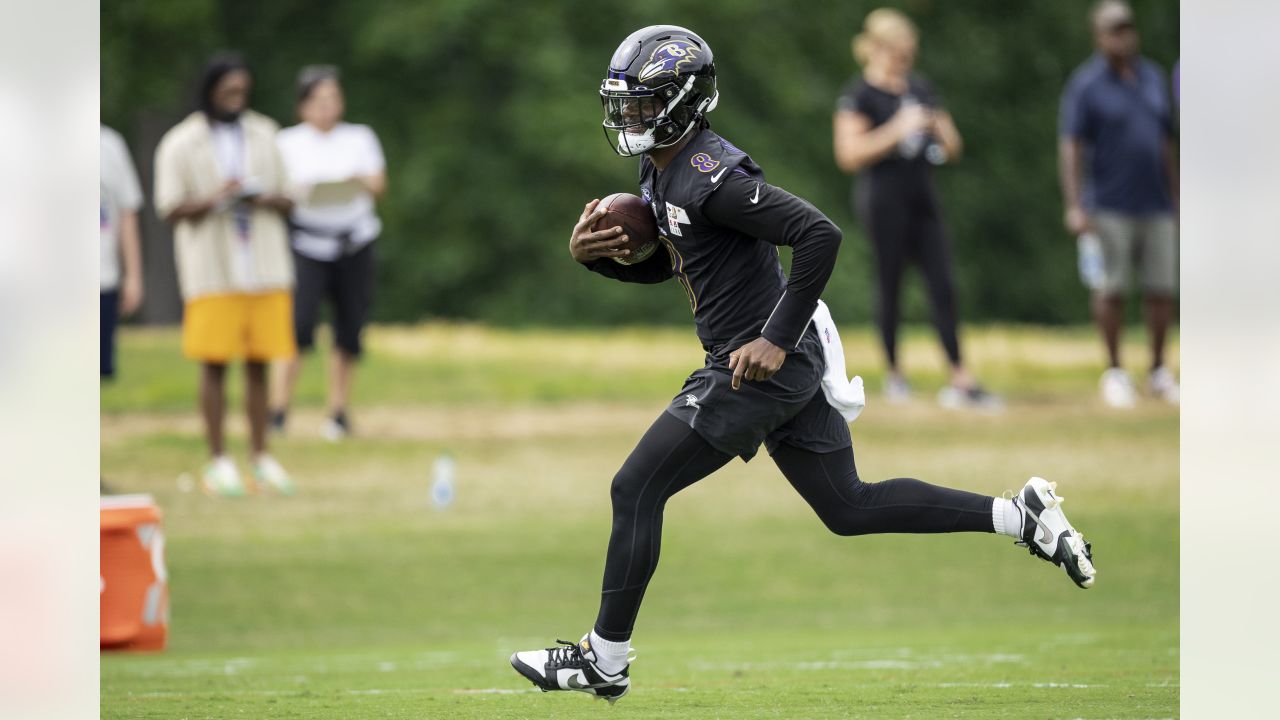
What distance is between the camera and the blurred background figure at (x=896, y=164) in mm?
13328

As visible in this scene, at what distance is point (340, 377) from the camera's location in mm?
13883

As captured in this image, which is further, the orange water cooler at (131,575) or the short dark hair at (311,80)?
the short dark hair at (311,80)

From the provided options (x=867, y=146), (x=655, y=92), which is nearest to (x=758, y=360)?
(x=655, y=92)

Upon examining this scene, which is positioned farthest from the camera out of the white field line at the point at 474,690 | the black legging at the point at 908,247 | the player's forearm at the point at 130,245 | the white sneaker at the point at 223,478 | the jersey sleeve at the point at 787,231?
the black legging at the point at 908,247

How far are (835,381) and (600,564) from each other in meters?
6.06

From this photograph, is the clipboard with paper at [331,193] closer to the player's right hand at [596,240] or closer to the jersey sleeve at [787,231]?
the player's right hand at [596,240]

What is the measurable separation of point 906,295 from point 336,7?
1157 centimetres

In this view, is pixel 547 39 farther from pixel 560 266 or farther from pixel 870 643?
pixel 870 643

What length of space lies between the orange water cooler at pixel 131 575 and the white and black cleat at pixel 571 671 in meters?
3.31

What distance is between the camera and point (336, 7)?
1182 inches

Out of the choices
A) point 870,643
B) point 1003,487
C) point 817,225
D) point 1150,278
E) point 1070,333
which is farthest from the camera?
point 1070,333

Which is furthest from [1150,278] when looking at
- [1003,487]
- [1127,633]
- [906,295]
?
[906,295]

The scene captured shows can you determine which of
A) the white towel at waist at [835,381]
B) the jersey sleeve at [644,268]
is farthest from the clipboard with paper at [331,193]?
the white towel at waist at [835,381]

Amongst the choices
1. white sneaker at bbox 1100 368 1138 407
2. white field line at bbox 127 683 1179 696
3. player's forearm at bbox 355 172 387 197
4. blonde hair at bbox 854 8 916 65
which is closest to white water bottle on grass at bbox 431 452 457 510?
player's forearm at bbox 355 172 387 197
